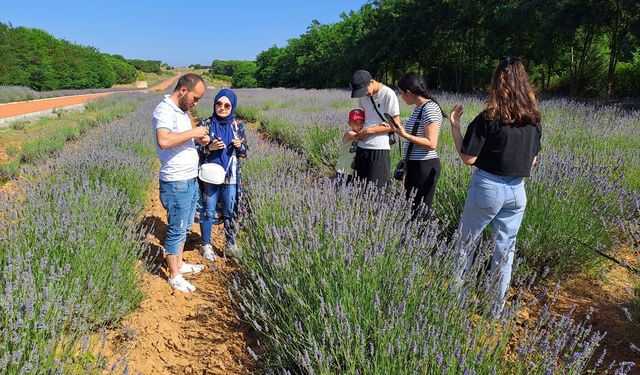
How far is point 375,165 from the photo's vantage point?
3.41 m

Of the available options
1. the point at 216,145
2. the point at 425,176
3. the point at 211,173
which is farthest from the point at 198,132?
the point at 425,176

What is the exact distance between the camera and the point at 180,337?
2523mm

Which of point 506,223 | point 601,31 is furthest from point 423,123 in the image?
point 601,31

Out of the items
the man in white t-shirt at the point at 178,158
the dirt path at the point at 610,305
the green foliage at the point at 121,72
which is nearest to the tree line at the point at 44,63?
the green foliage at the point at 121,72

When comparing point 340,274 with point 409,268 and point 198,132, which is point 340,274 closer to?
point 409,268

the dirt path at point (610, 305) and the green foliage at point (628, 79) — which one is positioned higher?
the green foliage at point (628, 79)

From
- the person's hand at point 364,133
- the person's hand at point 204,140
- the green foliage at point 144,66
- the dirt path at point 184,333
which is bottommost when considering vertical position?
the dirt path at point 184,333

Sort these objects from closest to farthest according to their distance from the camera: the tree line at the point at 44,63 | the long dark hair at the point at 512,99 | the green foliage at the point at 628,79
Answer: the long dark hair at the point at 512,99 < the green foliage at the point at 628,79 < the tree line at the point at 44,63

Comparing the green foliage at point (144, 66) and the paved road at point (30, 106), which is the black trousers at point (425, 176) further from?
the green foliage at point (144, 66)

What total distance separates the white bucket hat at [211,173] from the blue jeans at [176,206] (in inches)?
8.3

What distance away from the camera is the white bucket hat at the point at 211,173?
3268 mm

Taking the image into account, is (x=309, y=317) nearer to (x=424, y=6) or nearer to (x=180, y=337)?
(x=180, y=337)

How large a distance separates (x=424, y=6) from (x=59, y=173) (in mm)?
21740

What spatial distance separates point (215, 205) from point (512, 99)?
2526mm
